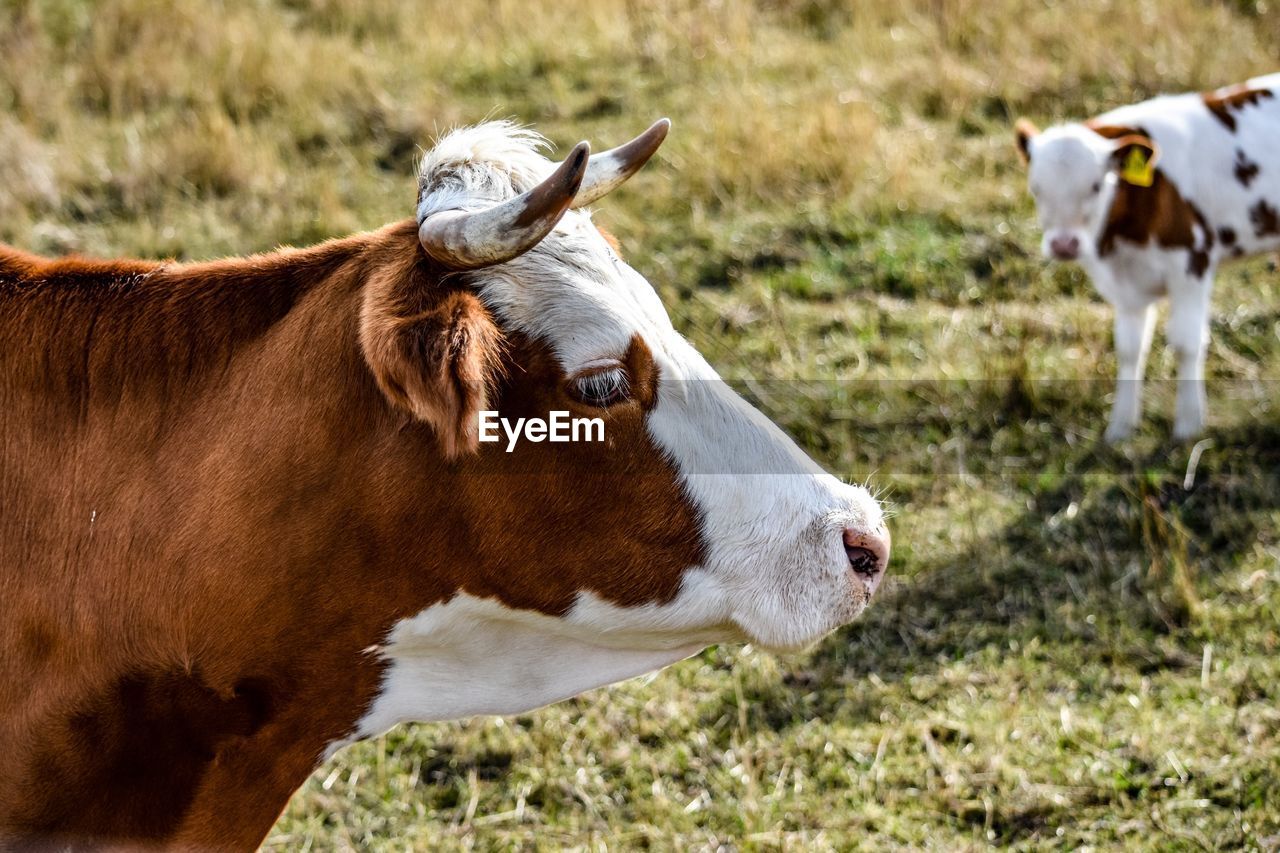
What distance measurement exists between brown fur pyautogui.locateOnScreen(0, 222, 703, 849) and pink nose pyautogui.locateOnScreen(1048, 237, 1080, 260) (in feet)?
13.4

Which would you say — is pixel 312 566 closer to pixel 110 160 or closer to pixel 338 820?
pixel 338 820

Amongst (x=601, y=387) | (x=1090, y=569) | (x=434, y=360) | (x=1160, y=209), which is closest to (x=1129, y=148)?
(x=1160, y=209)

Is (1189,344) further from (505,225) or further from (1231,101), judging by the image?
(505,225)

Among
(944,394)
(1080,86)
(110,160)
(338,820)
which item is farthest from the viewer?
(1080,86)

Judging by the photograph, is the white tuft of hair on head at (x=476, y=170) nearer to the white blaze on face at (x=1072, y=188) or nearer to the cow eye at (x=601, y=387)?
the cow eye at (x=601, y=387)

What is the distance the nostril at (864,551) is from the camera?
8.21 feet

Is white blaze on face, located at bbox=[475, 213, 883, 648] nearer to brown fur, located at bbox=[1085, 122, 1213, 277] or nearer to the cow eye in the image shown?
the cow eye

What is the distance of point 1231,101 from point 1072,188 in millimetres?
1189

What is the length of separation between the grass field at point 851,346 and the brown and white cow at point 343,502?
1.49 metres

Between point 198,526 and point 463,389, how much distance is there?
0.50 meters

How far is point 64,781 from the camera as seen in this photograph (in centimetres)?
231

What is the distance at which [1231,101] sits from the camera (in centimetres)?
664

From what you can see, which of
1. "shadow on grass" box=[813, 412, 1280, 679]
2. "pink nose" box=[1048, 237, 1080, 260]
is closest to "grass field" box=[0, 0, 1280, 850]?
"shadow on grass" box=[813, 412, 1280, 679]

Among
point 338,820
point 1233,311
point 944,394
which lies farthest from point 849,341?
point 338,820
